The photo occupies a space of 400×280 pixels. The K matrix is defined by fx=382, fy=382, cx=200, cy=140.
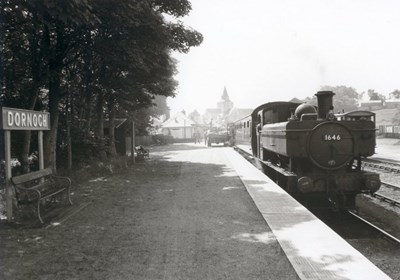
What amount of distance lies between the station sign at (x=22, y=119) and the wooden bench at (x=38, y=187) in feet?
3.12

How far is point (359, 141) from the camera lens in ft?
30.3

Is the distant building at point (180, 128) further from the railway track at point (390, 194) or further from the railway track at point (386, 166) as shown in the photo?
the railway track at point (390, 194)

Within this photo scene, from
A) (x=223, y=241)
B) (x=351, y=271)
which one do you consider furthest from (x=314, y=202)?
(x=351, y=271)

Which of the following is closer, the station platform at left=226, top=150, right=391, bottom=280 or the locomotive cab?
the station platform at left=226, top=150, right=391, bottom=280

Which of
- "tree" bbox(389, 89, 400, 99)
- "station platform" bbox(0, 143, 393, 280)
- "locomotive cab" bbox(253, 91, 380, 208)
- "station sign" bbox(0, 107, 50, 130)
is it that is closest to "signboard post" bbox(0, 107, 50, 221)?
"station sign" bbox(0, 107, 50, 130)

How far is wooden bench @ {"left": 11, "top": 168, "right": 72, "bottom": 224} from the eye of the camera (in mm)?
6926

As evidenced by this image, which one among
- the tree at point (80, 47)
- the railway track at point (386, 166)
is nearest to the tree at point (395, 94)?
the railway track at point (386, 166)

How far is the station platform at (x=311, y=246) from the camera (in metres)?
4.38

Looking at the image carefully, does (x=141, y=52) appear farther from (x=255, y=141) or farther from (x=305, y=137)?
(x=255, y=141)

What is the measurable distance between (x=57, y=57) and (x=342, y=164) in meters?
8.69

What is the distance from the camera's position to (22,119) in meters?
7.55

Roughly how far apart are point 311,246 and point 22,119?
5842 mm

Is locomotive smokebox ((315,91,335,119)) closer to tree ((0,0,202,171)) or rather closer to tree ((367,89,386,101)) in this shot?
tree ((0,0,202,171))

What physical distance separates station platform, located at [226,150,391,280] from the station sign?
501cm
